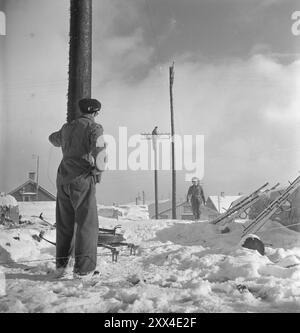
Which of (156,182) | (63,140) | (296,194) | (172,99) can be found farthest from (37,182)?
(63,140)

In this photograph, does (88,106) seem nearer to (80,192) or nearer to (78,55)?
(80,192)

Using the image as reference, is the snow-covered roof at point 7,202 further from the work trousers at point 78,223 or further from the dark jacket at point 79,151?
the dark jacket at point 79,151

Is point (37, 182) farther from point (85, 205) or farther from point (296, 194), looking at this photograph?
point (85, 205)

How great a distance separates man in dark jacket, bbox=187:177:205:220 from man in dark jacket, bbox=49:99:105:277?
11.7 metres

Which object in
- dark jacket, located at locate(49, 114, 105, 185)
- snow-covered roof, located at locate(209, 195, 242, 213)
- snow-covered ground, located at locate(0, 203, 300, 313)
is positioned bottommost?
snow-covered roof, located at locate(209, 195, 242, 213)

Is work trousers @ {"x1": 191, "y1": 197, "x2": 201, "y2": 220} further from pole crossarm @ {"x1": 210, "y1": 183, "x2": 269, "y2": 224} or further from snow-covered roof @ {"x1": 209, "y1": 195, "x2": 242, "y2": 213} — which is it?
snow-covered roof @ {"x1": 209, "y1": 195, "x2": 242, "y2": 213}

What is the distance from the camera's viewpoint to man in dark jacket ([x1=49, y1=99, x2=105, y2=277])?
3.32 m

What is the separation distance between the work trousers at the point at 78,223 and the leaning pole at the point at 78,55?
1502 millimetres

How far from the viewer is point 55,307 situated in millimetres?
2205

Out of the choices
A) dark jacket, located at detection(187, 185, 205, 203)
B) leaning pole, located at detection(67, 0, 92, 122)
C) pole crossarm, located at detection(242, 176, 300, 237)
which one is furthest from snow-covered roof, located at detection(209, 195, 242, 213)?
leaning pole, located at detection(67, 0, 92, 122)

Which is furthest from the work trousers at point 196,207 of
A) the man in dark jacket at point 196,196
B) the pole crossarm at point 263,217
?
the pole crossarm at point 263,217

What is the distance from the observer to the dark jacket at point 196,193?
15.1 m

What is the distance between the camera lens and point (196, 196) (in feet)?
49.6

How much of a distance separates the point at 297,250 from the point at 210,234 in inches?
83.6
